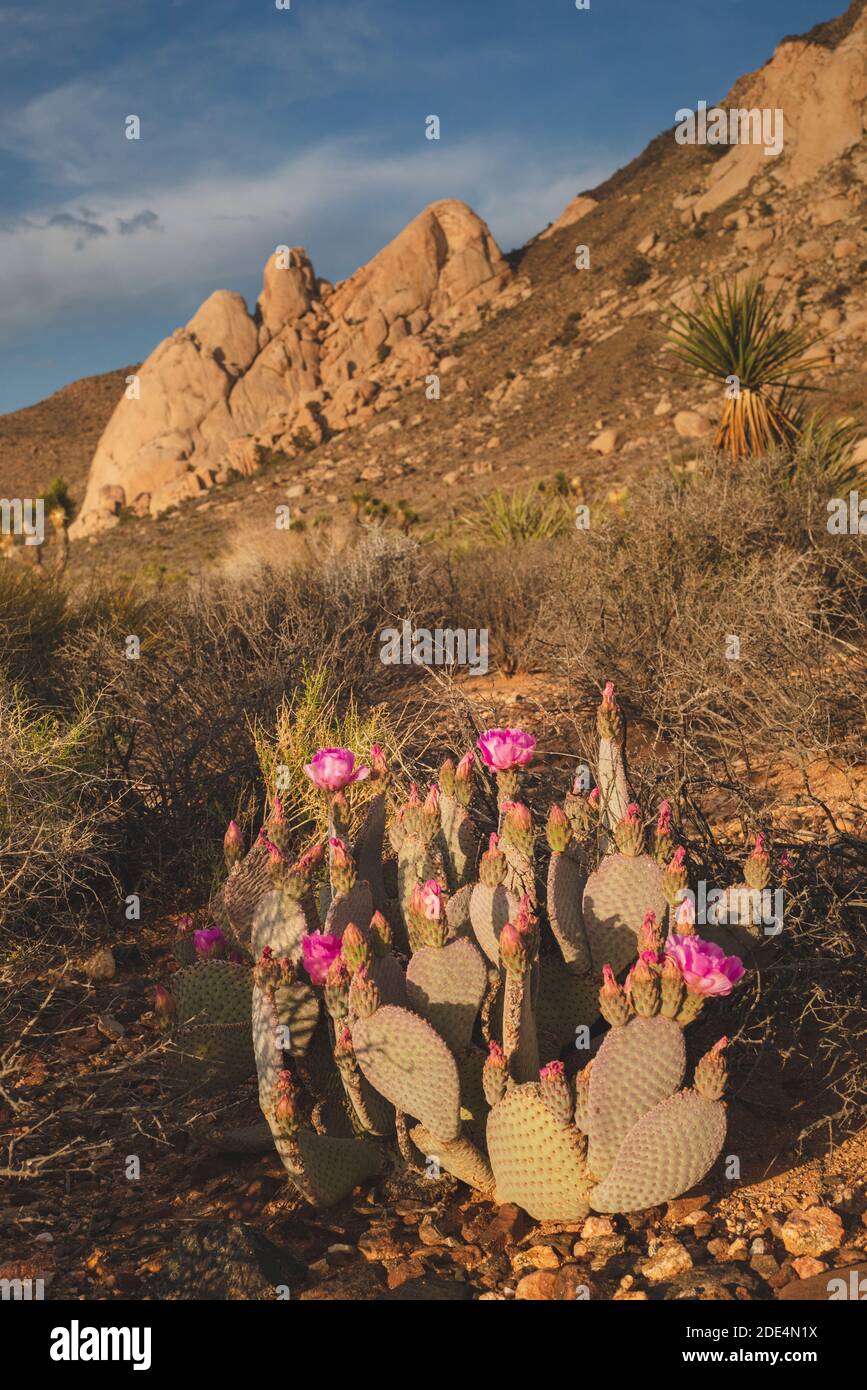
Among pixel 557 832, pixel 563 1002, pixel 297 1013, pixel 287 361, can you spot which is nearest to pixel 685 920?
pixel 557 832

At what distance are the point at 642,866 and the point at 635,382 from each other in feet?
122

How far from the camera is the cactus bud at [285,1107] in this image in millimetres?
2537

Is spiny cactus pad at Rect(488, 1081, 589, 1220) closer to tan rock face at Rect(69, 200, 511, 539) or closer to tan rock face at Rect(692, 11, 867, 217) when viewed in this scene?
tan rock face at Rect(692, 11, 867, 217)

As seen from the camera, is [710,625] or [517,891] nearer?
[517,891]

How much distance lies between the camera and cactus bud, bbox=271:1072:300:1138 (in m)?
2.54

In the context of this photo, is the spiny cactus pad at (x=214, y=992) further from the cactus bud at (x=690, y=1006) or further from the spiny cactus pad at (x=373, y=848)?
the cactus bud at (x=690, y=1006)

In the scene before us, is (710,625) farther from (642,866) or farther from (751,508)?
(642,866)

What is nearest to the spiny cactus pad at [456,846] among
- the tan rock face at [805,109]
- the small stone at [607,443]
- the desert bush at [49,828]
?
the desert bush at [49,828]

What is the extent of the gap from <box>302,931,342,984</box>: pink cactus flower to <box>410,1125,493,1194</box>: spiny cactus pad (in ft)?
1.54

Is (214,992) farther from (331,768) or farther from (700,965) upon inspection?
(700,965)

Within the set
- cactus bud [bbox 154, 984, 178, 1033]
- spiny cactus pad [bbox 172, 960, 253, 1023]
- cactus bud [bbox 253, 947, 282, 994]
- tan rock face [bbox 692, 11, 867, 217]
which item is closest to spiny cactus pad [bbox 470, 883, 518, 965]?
cactus bud [bbox 253, 947, 282, 994]

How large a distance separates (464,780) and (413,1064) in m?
0.94

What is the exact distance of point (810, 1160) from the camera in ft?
9.04

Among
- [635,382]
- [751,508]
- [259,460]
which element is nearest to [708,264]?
[635,382]
